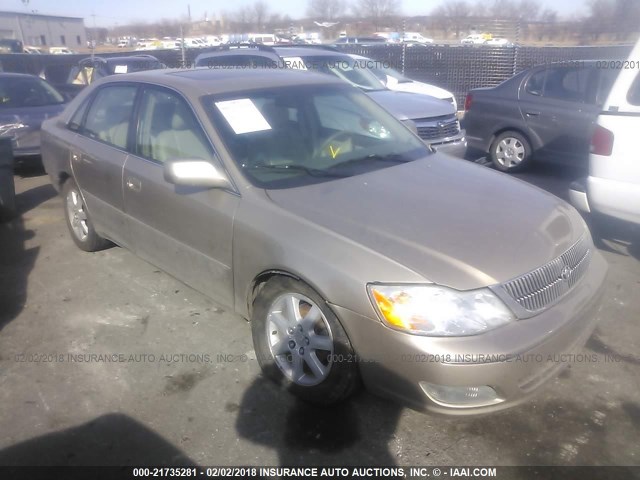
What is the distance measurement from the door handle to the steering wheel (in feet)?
4.14

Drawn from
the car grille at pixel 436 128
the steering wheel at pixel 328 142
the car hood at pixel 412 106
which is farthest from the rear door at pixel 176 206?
the car grille at pixel 436 128

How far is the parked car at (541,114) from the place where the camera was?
7.00m

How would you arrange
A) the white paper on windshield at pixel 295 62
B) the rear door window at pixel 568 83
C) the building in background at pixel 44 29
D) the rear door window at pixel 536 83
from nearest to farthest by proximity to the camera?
1. the rear door window at pixel 568 83
2. the rear door window at pixel 536 83
3. the white paper on windshield at pixel 295 62
4. the building in background at pixel 44 29

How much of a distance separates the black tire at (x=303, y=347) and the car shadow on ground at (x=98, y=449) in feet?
2.20

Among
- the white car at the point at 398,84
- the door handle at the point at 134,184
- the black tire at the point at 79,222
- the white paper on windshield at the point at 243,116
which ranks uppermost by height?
the white paper on windshield at the point at 243,116

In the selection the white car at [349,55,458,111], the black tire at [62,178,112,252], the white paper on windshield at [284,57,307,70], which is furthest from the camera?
the white car at [349,55,458,111]

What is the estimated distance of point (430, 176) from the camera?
3.41 metres

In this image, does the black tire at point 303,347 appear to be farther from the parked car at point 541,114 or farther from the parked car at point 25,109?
the parked car at point 25,109

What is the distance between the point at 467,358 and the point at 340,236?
0.81 meters

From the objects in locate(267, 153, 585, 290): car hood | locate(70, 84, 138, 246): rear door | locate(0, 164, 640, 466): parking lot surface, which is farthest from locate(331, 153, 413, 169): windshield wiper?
locate(70, 84, 138, 246): rear door

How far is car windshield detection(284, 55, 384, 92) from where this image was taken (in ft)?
30.9

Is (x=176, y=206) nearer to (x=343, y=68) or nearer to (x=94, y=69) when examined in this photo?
(x=343, y=68)

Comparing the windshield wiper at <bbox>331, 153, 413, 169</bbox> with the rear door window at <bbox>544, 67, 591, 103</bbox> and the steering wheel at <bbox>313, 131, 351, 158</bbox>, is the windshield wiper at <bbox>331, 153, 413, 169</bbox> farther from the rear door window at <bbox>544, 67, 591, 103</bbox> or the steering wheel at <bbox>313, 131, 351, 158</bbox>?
the rear door window at <bbox>544, 67, 591, 103</bbox>

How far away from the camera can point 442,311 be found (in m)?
2.38
